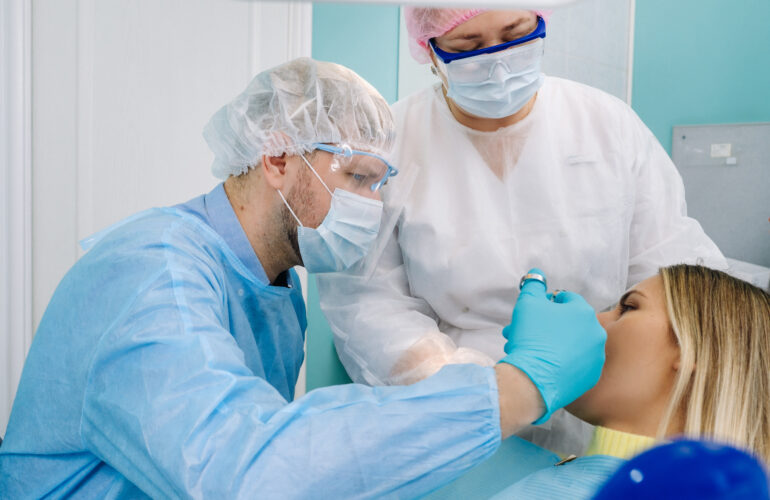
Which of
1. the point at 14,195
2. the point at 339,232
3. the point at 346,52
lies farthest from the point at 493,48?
the point at 14,195

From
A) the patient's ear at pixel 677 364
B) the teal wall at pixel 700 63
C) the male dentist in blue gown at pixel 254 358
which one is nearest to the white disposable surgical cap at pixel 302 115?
the male dentist in blue gown at pixel 254 358

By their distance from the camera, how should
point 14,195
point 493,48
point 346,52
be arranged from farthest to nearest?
point 346,52 → point 14,195 → point 493,48

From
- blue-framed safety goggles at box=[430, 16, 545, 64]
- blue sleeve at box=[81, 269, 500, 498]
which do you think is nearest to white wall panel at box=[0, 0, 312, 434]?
blue-framed safety goggles at box=[430, 16, 545, 64]

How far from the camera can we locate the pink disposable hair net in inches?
48.2

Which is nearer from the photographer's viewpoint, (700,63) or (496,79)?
(496,79)

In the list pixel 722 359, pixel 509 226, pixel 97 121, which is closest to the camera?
pixel 722 359

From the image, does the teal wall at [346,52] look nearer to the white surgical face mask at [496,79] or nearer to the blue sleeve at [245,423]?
the white surgical face mask at [496,79]

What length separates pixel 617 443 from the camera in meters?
1.15

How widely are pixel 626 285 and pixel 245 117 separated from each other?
93 cm

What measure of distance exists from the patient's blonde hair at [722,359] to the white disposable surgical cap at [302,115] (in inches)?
26.0

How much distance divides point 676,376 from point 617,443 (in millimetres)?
160

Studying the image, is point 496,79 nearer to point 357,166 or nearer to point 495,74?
point 495,74

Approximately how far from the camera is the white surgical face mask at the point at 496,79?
1.25 m

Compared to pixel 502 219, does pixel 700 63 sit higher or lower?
higher
